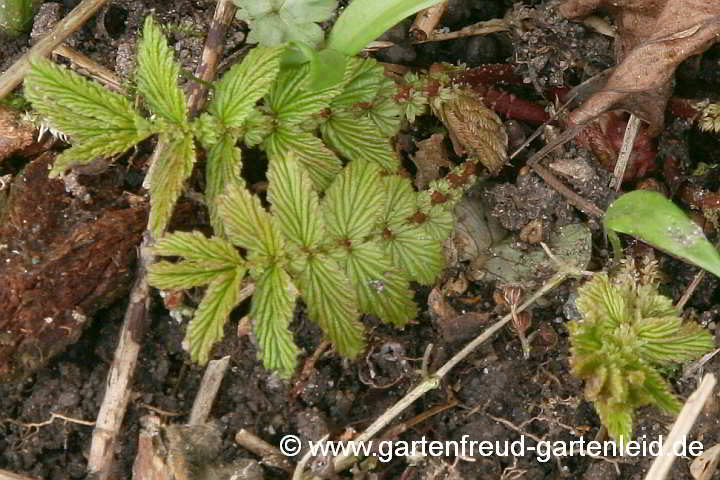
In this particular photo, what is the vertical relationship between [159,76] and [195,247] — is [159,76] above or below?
above

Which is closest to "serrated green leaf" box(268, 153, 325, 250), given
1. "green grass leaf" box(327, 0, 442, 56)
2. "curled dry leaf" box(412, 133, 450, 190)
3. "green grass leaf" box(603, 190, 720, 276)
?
"green grass leaf" box(327, 0, 442, 56)

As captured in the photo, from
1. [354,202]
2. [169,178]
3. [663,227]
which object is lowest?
[663,227]

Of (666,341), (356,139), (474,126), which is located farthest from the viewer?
(474,126)

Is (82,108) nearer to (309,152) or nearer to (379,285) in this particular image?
(309,152)

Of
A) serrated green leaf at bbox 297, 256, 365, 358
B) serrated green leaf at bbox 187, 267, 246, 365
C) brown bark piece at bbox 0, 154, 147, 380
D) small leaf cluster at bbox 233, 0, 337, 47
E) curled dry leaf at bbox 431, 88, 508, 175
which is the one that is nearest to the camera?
serrated green leaf at bbox 187, 267, 246, 365

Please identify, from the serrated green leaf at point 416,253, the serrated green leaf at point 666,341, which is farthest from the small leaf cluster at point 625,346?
the serrated green leaf at point 416,253

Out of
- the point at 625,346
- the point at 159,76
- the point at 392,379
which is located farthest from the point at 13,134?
the point at 625,346

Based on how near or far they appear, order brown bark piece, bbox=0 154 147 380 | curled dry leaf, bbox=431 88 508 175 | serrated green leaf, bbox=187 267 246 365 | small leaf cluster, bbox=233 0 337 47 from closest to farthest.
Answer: serrated green leaf, bbox=187 267 246 365, brown bark piece, bbox=0 154 147 380, small leaf cluster, bbox=233 0 337 47, curled dry leaf, bbox=431 88 508 175

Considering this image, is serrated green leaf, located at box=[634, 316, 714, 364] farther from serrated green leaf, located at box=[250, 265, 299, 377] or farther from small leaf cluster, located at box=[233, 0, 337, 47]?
small leaf cluster, located at box=[233, 0, 337, 47]

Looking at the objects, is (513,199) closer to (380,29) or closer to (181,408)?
(380,29)
